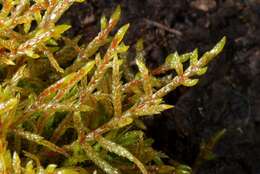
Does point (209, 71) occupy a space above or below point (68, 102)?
below

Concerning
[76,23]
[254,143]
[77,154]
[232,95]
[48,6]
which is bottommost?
[254,143]

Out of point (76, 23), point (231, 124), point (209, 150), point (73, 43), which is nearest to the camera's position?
point (73, 43)

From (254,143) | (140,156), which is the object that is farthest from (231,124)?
(140,156)

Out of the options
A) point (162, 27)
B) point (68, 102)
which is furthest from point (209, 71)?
point (68, 102)

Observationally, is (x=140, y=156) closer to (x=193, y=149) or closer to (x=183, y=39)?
(x=193, y=149)

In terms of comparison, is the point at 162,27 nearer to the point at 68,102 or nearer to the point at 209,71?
the point at 209,71

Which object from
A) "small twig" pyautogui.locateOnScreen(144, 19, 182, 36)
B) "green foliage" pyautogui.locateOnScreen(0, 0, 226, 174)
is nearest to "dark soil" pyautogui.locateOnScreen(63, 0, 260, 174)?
"small twig" pyautogui.locateOnScreen(144, 19, 182, 36)

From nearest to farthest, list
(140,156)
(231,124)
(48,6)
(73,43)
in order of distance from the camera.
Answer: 1. (48,6)
2. (140,156)
3. (73,43)
4. (231,124)
